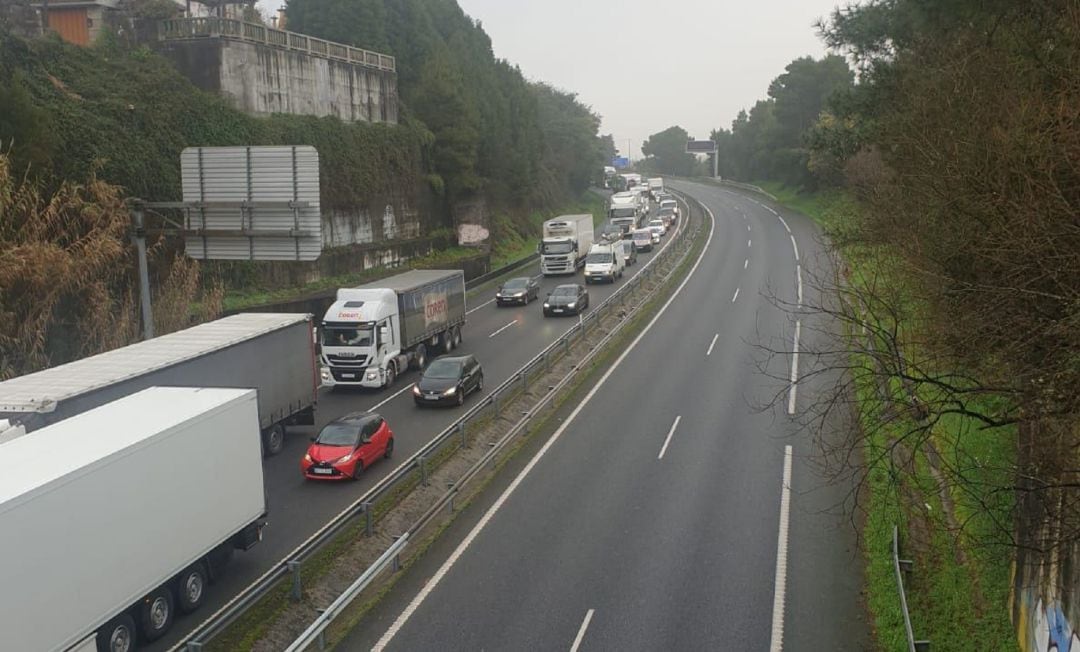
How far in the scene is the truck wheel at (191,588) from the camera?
1589cm

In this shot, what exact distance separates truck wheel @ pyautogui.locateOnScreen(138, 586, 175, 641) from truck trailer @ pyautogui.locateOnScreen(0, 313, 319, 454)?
494 centimetres

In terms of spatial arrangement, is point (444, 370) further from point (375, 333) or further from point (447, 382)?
point (375, 333)

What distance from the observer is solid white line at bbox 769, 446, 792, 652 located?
49.6 feet

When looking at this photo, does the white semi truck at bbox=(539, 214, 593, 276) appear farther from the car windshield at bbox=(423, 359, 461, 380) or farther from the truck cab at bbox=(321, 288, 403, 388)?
the car windshield at bbox=(423, 359, 461, 380)

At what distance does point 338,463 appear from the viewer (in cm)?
2259

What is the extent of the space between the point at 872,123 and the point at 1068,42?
20.2m

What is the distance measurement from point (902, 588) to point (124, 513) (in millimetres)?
12606

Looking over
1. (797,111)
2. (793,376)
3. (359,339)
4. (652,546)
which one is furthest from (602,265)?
(797,111)

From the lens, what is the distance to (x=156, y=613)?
49.9ft

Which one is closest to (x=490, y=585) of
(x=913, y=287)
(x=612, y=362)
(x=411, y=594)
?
(x=411, y=594)

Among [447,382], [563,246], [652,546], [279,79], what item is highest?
[279,79]

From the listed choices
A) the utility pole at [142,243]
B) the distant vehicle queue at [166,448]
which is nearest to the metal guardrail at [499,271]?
the distant vehicle queue at [166,448]

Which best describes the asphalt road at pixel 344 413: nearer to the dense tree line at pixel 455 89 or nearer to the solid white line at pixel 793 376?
the solid white line at pixel 793 376

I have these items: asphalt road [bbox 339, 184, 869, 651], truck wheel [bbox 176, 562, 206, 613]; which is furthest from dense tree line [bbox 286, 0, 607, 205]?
truck wheel [bbox 176, 562, 206, 613]
